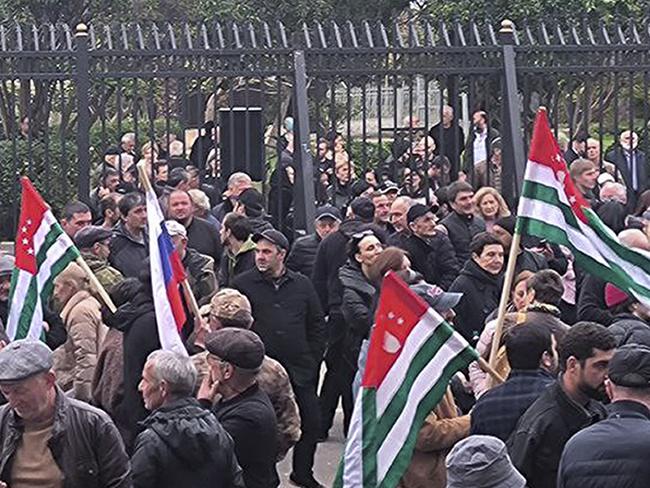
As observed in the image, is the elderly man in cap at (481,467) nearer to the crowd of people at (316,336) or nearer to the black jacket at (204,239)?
the crowd of people at (316,336)

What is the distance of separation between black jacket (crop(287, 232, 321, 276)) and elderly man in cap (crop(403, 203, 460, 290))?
0.65 meters

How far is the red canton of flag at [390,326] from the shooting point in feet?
21.5

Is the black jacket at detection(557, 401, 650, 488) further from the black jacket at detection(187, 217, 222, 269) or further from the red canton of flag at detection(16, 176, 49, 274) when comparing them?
the black jacket at detection(187, 217, 222, 269)

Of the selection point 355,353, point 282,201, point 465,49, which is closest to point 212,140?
point 282,201

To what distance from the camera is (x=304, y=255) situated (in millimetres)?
11742

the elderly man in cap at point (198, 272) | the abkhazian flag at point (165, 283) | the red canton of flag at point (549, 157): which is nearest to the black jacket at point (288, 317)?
the elderly man in cap at point (198, 272)

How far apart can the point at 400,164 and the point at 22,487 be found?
9339mm

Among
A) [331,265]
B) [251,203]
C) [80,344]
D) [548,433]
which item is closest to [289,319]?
[331,265]

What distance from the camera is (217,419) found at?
7059mm

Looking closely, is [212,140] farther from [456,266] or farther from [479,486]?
[479,486]

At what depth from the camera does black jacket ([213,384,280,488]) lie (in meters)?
7.12

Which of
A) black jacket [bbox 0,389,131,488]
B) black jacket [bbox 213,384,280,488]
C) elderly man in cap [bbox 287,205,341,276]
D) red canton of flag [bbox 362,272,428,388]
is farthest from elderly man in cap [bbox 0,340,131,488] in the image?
elderly man in cap [bbox 287,205,341,276]

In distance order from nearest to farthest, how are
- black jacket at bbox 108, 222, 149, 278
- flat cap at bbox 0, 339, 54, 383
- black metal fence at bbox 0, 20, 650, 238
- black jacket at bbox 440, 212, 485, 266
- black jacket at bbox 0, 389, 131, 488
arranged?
flat cap at bbox 0, 339, 54, 383 → black jacket at bbox 0, 389, 131, 488 → black jacket at bbox 108, 222, 149, 278 → black jacket at bbox 440, 212, 485, 266 → black metal fence at bbox 0, 20, 650, 238

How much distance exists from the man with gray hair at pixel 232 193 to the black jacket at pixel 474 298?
330 cm
